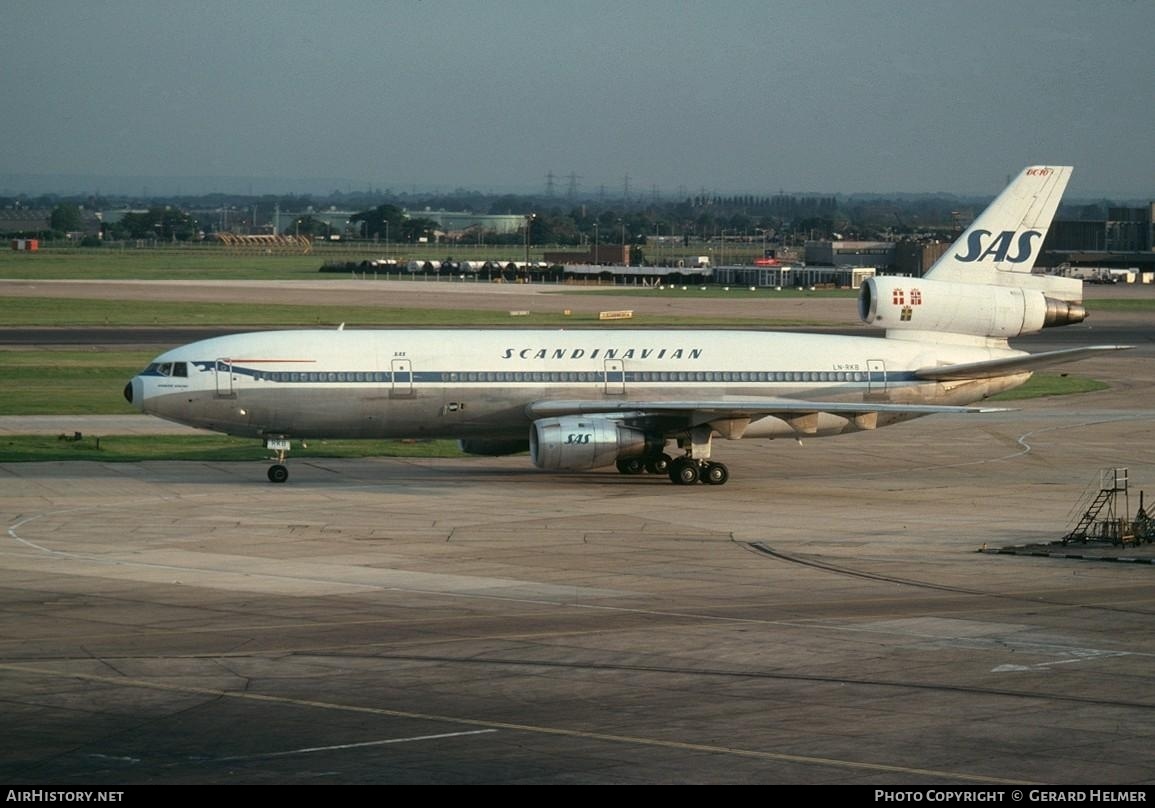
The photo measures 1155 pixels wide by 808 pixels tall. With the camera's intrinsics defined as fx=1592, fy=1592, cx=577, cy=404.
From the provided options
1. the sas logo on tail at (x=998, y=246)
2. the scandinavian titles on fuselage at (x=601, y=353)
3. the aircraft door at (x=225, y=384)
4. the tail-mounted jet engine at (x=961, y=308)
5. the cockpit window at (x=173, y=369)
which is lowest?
the aircraft door at (x=225, y=384)

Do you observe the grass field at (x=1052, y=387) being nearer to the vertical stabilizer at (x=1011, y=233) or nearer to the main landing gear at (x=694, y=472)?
the vertical stabilizer at (x=1011, y=233)

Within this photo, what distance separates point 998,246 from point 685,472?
42.5 feet

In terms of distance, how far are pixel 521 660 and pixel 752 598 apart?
6.91m

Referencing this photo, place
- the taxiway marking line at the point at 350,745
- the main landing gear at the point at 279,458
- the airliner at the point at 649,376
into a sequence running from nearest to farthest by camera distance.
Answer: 1. the taxiway marking line at the point at 350,745
2. the airliner at the point at 649,376
3. the main landing gear at the point at 279,458

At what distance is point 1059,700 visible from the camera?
2338 centimetres

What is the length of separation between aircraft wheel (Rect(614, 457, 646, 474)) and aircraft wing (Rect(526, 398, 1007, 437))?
2.53m

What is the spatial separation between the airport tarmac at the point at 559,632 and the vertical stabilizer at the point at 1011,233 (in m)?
6.82

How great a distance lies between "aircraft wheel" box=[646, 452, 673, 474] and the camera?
49406mm

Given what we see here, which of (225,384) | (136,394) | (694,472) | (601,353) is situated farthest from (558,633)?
(136,394)

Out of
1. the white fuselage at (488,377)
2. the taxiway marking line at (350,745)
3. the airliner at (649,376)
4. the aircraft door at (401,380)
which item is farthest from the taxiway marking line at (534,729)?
the aircraft door at (401,380)

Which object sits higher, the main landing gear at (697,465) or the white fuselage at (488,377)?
the white fuselage at (488,377)

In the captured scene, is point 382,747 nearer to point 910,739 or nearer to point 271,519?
point 910,739

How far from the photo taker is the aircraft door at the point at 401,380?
46906mm

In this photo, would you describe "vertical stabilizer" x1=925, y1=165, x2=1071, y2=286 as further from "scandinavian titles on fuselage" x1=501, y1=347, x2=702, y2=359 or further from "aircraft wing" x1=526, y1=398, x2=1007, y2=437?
"scandinavian titles on fuselage" x1=501, y1=347, x2=702, y2=359
